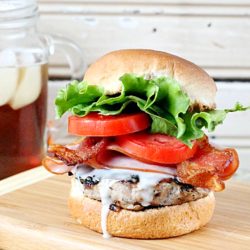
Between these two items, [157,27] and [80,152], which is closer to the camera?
[80,152]

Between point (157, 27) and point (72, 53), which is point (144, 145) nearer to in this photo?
point (72, 53)

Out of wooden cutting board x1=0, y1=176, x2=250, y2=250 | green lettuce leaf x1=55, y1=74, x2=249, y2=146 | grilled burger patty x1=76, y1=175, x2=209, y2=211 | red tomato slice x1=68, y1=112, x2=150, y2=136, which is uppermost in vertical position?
green lettuce leaf x1=55, y1=74, x2=249, y2=146

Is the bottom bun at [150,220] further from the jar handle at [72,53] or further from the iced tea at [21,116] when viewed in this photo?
the jar handle at [72,53]

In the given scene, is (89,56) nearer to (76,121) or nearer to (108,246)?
(76,121)

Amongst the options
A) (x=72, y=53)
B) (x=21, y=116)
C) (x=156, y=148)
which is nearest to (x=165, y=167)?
(x=156, y=148)

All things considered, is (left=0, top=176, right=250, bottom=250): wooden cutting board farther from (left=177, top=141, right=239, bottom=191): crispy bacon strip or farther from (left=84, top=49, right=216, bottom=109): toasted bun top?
(left=84, top=49, right=216, bottom=109): toasted bun top

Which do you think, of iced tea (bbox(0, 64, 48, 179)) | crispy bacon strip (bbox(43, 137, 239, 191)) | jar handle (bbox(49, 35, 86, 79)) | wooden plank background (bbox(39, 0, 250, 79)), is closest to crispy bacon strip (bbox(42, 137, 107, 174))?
crispy bacon strip (bbox(43, 137, 239, 191))

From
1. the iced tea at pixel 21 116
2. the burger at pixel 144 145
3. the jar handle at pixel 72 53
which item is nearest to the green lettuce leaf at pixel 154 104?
the burger at pixel 144 145

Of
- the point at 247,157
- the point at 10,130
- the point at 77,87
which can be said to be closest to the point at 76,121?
the point at 77,87
